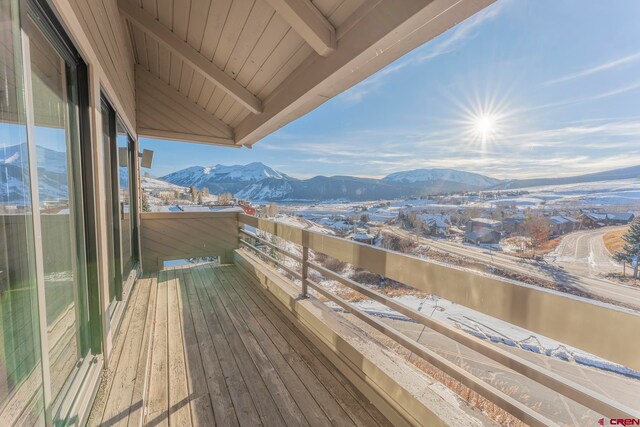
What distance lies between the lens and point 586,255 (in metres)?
2.11

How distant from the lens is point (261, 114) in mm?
3141

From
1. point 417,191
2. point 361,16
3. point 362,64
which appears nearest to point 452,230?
point 417,191

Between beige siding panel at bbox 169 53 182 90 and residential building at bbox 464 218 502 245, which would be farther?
beige siding panel at bbox 169 53 182 90

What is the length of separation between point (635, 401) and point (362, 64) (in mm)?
1836

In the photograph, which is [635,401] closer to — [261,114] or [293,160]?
[261,114]

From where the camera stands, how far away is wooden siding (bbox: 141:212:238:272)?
12.9ft

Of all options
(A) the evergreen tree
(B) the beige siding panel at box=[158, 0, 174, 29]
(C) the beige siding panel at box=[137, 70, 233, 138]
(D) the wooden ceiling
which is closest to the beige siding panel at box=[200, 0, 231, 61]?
(D) the wooden ceiling

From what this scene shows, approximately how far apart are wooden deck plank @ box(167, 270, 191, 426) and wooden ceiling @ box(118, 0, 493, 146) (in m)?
2.20

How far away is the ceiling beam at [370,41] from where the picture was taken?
Answer: 1212mm

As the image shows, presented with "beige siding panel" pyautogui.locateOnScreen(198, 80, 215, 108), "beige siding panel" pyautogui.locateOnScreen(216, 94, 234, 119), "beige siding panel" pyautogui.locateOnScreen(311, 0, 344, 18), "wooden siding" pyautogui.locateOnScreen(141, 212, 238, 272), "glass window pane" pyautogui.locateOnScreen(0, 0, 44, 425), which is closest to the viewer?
"glass window pane" pyautogui.locateOnScreen(0, 0, 44, 425)

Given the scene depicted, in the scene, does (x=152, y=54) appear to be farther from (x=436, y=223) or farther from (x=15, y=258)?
(x=436, y=223)

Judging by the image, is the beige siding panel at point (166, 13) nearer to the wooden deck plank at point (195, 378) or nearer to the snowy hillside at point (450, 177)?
the wooden deck plank at point (195, 378)

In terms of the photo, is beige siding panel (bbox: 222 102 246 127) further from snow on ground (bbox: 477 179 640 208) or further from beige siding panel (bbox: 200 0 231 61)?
snow on ground (bbox: 477 179 640 208)

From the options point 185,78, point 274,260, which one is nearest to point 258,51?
point 185,78
